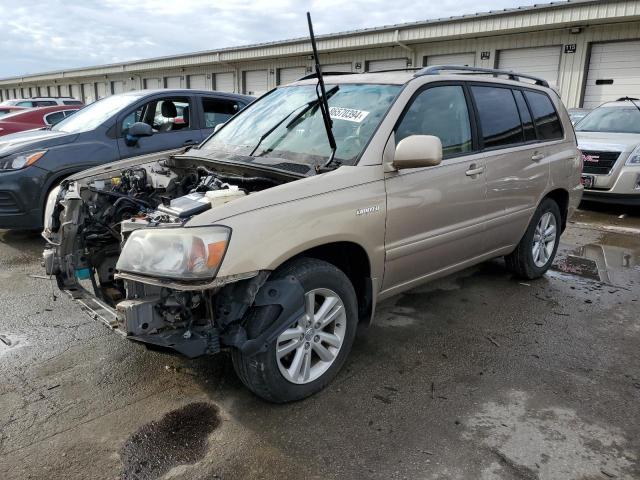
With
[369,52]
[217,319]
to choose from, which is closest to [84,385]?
[217,319]

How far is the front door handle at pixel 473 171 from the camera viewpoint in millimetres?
3755

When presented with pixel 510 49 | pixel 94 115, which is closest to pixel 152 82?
pixel 510 49

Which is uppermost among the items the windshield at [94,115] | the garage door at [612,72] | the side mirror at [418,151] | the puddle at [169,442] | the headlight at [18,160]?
the garage door at [612,72]

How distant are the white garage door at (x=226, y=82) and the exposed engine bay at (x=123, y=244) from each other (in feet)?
71.8

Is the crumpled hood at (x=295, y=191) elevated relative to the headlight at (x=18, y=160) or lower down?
elevated

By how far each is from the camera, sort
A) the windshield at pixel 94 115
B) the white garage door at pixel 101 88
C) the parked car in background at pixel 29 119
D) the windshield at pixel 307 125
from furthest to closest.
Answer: the white garage door at pixel 101 88 → the parked car in background at pixel 29 119 → the windshield at pixel 94 115 → the windshield at pixel 307 125

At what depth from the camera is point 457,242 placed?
149 inches

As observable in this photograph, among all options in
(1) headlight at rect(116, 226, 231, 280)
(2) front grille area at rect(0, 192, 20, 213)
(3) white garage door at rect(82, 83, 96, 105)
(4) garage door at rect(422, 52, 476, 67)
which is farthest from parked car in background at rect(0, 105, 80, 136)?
(3) white garage door at rect(82, 83, 96, 105)

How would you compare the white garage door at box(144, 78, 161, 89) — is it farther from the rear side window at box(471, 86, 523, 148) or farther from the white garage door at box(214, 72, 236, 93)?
the rear side window at box(471, 86, 523, 148)

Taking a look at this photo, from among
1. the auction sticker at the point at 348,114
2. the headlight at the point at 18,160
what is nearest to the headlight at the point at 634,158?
the auction sticker at the point at 348,114

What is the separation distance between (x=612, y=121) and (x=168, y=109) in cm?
773

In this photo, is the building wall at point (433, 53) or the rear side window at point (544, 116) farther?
the building wall at point (433, 53)

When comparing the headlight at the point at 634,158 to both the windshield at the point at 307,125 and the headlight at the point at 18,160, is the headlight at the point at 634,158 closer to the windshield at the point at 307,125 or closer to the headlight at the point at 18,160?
the windshield at the point at 307,125

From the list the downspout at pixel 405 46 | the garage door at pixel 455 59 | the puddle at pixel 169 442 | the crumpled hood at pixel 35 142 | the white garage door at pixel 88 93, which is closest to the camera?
the puddle at pixel 169 442
